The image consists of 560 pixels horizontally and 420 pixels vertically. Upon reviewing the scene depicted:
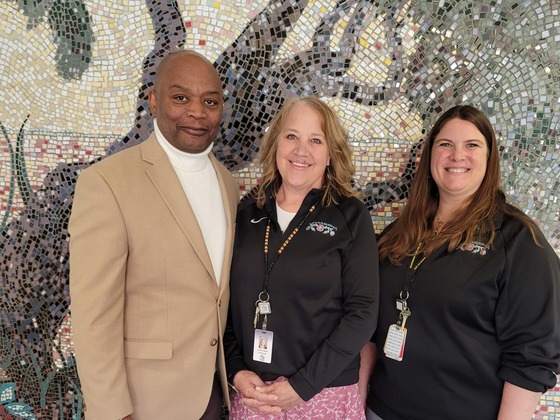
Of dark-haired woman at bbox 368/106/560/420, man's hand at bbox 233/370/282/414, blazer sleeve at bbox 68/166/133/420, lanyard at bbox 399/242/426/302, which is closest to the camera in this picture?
blazer sleeve at bbox 68/166/133/420

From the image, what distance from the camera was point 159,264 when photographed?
1570 millimetres

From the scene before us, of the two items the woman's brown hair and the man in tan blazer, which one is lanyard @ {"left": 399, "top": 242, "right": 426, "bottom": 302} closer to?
the woman's brown hair

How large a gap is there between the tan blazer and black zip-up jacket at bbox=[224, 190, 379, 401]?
12cm

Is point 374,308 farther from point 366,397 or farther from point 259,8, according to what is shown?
point 259,8

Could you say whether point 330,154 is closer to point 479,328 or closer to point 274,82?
point 274,82

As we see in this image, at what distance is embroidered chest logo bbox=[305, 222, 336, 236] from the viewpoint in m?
1.76

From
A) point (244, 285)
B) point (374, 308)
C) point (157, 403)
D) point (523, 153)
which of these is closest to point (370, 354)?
point (374, 308)

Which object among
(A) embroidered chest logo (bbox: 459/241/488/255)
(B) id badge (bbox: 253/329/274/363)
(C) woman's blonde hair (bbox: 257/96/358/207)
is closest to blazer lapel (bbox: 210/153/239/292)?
(C) woman's blonde hair (bbox: 257/96/358/207)

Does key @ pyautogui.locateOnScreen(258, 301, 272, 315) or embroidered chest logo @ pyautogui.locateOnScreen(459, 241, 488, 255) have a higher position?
embroidered chest logo @ pyautogui.locateOnScreen(459, 241, 488, 255)

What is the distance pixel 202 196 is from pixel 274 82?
2.97 feet

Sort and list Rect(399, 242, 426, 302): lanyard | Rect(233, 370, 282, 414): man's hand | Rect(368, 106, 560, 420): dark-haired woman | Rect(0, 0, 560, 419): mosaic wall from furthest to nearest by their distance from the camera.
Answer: Rect(0, 0, 560, 419): mosaic wall < Rect(399, 242, 426, 302): lanyard < Rect(233, 370, 282, 414): man's hand < Rect(368, 106, 560, 420): dark-haired woman

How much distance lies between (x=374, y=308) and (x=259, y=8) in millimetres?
1711

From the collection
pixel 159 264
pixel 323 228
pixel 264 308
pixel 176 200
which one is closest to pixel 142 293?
pixel 159 264

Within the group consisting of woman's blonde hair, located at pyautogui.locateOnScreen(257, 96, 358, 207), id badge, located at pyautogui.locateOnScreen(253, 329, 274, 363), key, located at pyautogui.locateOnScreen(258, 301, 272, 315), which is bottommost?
id badge, located at pyautogui.locateOnScreen(253, 329, 274, 363)
